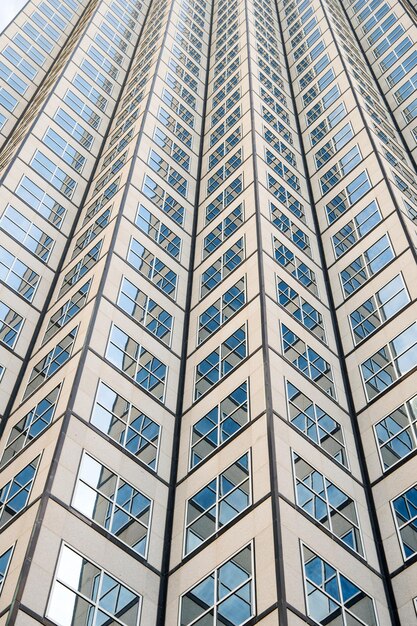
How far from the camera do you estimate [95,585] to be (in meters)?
21.0

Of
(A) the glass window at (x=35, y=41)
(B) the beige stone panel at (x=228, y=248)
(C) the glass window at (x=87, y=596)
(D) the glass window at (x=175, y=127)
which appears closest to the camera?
(C) the glass window at (x=87, y=596)

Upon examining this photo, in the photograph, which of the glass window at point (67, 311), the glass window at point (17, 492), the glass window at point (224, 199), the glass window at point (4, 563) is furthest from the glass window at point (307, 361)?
the glass window at point (4, 563)

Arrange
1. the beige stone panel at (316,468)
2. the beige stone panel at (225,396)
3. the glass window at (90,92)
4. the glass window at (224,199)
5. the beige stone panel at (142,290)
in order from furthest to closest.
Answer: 1. the glass window at (90,92)
2. the glass window at (224,199)
3. the beige stone panel at (142,290)
4. the beige stone panel at (225,396)
5. the beige stone panel at (316,468)

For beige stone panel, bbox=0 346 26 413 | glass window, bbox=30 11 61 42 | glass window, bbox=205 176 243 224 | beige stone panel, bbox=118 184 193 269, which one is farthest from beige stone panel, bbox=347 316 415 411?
glass window, bbox=30 11 61 42

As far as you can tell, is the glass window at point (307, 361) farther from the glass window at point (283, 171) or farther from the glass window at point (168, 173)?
the glass window at point (168, 173)

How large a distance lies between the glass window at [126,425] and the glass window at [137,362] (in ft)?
5.37

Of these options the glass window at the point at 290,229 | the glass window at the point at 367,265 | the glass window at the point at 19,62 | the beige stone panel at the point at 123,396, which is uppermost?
the glass window at the point at 367,265

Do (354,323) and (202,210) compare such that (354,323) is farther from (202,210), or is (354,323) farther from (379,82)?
(379,82)

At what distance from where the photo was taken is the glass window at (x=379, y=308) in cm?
3089

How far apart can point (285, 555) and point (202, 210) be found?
2594 centimetres

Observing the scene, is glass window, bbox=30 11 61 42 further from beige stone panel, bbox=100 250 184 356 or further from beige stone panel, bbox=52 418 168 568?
beige stone panel, bbox=52 418 168 568

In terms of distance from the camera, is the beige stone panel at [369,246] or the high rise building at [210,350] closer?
the high rise building at [210,350]

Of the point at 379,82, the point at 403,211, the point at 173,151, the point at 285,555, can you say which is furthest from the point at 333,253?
the point at 379,82

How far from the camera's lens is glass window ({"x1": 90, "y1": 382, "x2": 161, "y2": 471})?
25844 mm
